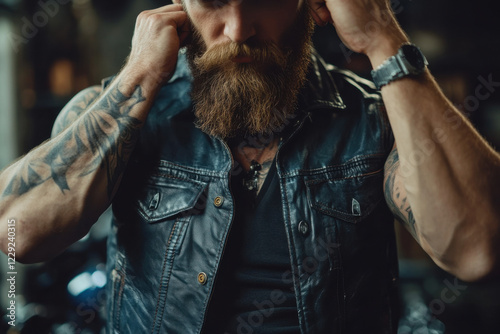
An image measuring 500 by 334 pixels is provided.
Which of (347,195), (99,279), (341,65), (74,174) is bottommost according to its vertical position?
(99,279)

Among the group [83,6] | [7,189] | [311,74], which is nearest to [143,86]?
[7,189]

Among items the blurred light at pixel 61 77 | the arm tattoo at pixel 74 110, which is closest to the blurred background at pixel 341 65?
the blurred light at pixel 61 77

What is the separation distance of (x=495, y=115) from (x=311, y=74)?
2.03 m

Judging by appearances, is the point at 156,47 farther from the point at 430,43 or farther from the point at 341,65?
the point at 430,43

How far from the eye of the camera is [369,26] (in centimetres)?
108

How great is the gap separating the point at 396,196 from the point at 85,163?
2.73 feet

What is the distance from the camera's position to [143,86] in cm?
115

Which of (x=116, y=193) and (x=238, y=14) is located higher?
(x=238, y=14)

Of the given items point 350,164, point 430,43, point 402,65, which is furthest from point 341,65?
point 402,65

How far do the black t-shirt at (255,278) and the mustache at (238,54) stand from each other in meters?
0.37

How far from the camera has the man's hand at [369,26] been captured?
3.54 ft

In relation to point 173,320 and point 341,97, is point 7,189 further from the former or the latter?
point 341,97

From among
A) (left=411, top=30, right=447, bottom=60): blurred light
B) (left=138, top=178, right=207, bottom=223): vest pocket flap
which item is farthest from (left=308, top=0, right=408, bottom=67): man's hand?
(left=411, top=30, right=447, bottom=60): blurred light

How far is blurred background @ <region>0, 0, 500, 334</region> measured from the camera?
102 inches
